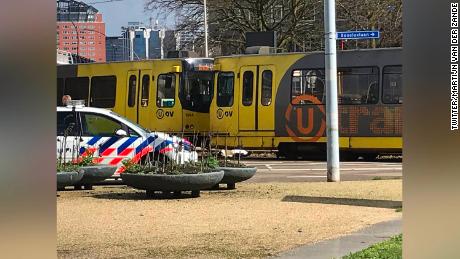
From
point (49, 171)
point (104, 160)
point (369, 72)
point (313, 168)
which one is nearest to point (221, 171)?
point (104, 160)

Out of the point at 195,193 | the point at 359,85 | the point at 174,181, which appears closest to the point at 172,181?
the point at 174,181

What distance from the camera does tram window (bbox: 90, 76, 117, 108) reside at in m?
25.0

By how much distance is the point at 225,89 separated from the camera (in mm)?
23250

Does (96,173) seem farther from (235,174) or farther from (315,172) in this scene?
(315,172)

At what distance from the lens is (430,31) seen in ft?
14.3

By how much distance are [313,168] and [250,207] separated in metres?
8.39

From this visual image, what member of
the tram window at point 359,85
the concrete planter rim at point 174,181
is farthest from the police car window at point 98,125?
the tram window at point 359,85

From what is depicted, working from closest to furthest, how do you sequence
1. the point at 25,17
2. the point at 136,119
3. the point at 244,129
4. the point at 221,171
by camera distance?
the point at 25,17
the point at 221,171
the point at 244,129
the point at 136,119

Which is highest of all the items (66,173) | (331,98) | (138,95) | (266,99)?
(138,95)

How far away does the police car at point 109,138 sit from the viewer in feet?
45.5

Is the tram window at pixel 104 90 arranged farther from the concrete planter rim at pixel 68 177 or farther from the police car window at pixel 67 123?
the concrete planter rim at pixel 68 177

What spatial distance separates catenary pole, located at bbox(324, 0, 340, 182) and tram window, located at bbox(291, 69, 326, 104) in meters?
6.78

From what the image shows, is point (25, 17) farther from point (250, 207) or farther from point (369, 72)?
point (369, 72)

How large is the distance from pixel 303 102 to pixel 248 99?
210 cm
